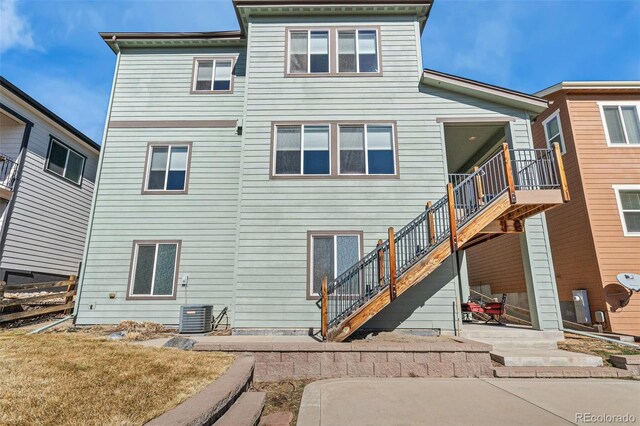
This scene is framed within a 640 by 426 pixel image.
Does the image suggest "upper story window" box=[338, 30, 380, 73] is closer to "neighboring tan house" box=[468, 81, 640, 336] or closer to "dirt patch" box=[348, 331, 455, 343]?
"neighboring tan house" box=[468, 81, 640, 336]

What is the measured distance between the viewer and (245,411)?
3.46 m

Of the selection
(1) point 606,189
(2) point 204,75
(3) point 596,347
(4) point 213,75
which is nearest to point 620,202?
(1) point 606,189

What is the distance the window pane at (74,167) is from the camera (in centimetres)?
1254

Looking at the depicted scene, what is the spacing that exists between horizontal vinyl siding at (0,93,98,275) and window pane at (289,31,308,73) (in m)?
9.19

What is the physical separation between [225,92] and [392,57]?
17.0 ft

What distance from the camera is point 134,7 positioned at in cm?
1115

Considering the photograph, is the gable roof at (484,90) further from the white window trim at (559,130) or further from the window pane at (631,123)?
the window pane at (631,123)

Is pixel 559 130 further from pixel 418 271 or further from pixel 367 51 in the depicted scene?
pixel 418 271

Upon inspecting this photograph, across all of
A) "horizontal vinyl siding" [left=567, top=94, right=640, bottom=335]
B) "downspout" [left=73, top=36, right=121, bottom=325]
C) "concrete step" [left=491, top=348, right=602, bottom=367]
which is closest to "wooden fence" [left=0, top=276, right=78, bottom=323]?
"downspout" [left=73, top=36, right=121, bottom=325]

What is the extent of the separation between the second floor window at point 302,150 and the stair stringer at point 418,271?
3500 millimetres

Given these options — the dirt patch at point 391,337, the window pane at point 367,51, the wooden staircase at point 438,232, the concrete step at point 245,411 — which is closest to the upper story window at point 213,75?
the window pane at point 367,51

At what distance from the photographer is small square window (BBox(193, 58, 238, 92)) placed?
10.2 metres

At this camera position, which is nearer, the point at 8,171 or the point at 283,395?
the point at 283,395

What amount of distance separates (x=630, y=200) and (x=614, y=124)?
9.06ft
